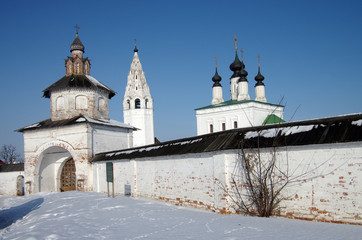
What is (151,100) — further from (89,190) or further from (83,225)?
(83,225)

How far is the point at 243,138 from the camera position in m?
8.20

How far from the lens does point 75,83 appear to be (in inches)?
738

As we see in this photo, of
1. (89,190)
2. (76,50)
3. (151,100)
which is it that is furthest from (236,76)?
(89,190)

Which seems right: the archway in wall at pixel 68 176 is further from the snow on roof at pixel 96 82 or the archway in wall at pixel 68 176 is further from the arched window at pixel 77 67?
the arched window at pixel 77 67

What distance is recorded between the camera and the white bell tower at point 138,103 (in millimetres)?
34719

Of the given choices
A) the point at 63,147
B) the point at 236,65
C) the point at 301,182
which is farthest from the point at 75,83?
the point at 236,65

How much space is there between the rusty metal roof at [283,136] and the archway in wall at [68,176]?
10.6m

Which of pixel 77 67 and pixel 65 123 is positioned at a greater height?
pixel 77 67

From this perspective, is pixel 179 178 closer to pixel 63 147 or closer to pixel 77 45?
pixel 63 147

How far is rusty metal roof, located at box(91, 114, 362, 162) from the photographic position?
648 cm

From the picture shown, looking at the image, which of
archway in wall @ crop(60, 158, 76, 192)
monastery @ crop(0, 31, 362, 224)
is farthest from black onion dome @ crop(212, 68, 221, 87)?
archway in wall @ crop(60, 158, 76, 192)

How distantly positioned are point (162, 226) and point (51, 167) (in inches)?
549

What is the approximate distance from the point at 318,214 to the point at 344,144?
4.96 ft

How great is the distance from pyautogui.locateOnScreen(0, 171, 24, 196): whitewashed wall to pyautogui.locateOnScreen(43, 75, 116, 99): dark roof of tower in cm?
607
